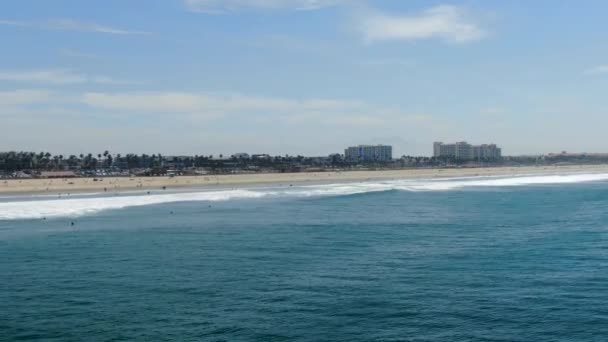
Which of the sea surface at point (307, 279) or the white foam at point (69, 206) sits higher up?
the white foam at point (69, 206)

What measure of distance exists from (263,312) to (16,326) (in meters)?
6.63

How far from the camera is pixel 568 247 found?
2923 cm

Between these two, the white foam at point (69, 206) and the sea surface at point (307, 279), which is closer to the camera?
the sea surface at point (307, 279)

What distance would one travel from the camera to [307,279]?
74.2ft

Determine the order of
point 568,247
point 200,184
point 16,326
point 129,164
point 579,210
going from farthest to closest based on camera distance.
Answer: point 129,164 → point 200,184 → point 579,210 → point 568,247 → point 16,326

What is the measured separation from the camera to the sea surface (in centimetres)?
1683

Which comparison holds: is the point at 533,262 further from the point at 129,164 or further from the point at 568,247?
the point at 129,164

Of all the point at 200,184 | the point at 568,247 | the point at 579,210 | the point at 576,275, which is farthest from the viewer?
the point at 200,184

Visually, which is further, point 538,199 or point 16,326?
point 538,199

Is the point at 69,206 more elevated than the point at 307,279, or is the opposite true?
the point at 69,206

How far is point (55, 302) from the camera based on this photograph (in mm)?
19766

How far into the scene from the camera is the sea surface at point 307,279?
16.8 metres

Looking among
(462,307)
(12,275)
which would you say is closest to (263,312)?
(462,307)

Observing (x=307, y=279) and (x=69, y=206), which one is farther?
(x=69, y=206)
